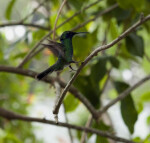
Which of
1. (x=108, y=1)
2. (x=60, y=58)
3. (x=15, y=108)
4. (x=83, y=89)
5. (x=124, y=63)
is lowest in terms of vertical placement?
(x=60, y=58)

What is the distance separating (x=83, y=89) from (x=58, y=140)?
1.33 m

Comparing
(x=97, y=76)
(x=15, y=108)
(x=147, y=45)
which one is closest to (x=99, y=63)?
(x=97, y=76)

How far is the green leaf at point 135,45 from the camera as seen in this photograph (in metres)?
0.58

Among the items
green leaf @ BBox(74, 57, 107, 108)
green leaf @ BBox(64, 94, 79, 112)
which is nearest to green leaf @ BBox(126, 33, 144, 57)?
green leaf @ BBox(74, 57, 107, 108)

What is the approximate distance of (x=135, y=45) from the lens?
60cm

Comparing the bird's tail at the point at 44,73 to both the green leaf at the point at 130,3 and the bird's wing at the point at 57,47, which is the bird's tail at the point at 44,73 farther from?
the green leaf at the point at 130,3

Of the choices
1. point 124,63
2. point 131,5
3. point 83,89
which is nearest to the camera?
point 131,5

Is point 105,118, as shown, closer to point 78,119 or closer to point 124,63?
point 124,63

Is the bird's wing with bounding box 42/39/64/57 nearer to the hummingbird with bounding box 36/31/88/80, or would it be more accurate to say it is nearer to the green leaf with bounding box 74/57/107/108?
the hummingbird with bounding box 36/31/88/80

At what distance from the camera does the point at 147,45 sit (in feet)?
3.66

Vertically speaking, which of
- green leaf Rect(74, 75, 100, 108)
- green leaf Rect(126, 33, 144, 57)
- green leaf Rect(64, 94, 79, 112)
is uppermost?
green leaf Rect(126, 33, 144, 57)

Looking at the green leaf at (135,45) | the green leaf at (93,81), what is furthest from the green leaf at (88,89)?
the green leaf at (135,45)

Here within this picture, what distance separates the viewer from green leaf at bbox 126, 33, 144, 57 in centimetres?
58

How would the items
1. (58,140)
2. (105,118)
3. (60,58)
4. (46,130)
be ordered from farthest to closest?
1. (46,130)
2. (58,140)
3. (105,118)
4. (60,58)
